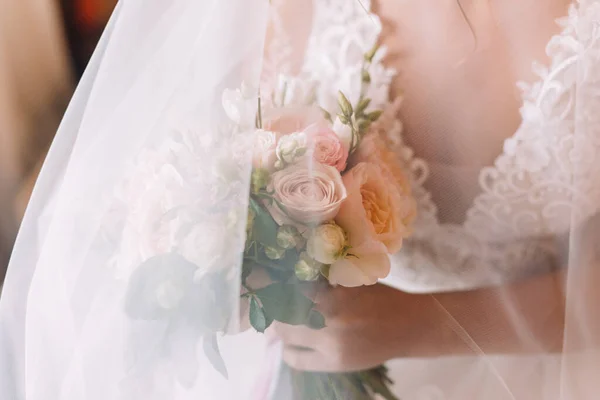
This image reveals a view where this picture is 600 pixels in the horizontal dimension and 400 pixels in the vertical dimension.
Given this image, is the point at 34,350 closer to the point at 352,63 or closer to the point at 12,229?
the point at 352,63

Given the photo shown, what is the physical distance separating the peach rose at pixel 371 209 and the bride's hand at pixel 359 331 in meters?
0.07

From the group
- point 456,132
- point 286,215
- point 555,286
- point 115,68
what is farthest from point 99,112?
point 555,286

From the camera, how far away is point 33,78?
81 cm

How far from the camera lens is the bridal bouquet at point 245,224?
37 centimetres

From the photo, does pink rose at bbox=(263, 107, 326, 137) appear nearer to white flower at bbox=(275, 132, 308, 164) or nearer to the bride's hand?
white flower at bbox=(275, 132, 308, 164)

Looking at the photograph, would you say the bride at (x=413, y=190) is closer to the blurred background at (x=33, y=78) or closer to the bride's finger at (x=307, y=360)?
the bride's finger at (x=307, y=360)

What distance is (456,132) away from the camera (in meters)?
0.52

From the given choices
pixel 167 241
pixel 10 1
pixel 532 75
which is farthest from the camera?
pixel 10 1

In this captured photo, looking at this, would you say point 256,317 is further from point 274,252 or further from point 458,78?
point 458,78

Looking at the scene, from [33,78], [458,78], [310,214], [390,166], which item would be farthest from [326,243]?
[33,78]

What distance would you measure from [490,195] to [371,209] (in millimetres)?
170

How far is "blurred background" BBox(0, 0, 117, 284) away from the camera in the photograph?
77cm

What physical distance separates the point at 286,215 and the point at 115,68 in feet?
0.62

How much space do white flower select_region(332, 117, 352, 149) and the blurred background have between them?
574 millimetres
